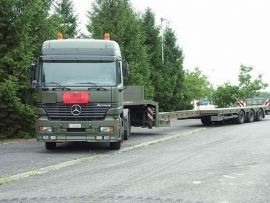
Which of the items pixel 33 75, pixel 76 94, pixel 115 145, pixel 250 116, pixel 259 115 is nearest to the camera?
pixel 76 94

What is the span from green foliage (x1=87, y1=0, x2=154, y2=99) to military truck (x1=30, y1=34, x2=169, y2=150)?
50.5 feet

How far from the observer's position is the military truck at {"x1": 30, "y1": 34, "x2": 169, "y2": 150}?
11562mm

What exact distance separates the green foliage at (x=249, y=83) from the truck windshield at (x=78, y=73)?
41498mm

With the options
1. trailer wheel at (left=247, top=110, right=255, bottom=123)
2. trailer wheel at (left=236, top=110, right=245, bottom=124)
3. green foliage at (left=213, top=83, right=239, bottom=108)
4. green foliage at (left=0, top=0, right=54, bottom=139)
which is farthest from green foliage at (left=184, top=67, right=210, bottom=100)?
green foliage at (left=0, top=0, right=54, bottom=139)

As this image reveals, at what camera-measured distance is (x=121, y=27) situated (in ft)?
89.7

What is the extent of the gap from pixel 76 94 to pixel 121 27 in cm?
1653

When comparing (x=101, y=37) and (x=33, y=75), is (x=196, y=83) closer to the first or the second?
(x=101, y=37)

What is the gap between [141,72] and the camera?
3039cm

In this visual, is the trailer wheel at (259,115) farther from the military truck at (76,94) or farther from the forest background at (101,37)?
the military truck at (76,94)

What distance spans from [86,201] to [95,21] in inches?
913

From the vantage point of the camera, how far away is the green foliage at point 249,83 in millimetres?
51375

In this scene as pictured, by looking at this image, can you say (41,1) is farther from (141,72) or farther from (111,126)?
(141,72)

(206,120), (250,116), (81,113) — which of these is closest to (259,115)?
(250,116)

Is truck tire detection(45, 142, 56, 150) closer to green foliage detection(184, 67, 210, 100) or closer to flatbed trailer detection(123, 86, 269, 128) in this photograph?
flatbed trailer detection(123, 86, 269, 128)
